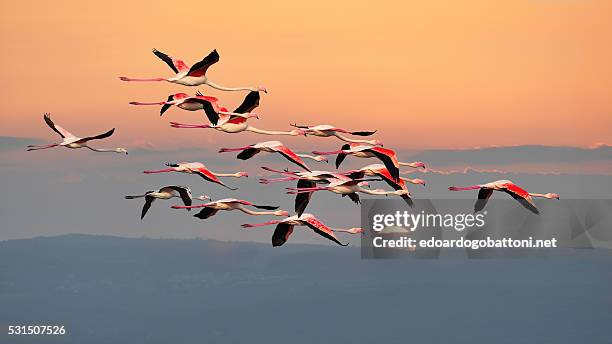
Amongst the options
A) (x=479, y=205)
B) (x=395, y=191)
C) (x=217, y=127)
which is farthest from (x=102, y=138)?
(x=479, y=205)

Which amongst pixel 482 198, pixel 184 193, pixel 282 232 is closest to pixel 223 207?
pixel 184 193

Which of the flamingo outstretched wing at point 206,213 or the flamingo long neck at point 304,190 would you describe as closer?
the flamingo long neck at point 304,190

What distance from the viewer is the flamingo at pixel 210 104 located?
1282 inches

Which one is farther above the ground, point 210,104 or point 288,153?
point 210,104

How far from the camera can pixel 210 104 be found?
32.7 m

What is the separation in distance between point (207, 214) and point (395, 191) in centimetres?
527

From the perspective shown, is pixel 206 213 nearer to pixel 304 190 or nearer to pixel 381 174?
pixel 304 190

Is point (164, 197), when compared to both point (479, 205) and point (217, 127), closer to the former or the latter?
point (217, 127)

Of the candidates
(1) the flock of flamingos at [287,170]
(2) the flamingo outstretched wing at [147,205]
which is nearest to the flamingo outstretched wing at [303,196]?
(1) the flock of flamingos at [287,170]

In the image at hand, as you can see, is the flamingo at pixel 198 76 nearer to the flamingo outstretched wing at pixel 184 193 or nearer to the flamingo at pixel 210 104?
the flamingo at pixel 210 104

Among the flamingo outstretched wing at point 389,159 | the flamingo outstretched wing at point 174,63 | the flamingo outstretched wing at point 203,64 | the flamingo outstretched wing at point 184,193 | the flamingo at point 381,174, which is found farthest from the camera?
the flamingo outstretched wing at point 174,63

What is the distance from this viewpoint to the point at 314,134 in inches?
1273

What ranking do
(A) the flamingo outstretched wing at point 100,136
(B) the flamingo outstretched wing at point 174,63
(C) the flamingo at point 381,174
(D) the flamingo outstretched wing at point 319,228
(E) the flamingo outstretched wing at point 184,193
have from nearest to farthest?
(D) the flamingo outstretched wing at point 319,228, (A) the flamingo outstretched wing at point 100,136, (C) the flamingo at point 381,174, (E) the flamingo outstretched wing at point 184,193, (B) the flamingo outstretched wing at point 174,63

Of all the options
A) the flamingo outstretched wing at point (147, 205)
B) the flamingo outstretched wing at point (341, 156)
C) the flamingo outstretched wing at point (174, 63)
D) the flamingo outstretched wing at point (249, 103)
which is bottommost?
the flamingo outstretched wing at point (147, 205)
